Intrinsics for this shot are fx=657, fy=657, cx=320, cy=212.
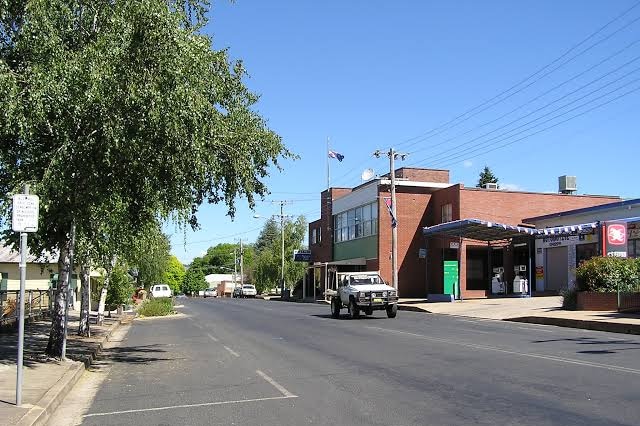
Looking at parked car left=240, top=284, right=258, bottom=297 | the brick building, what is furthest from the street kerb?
parked car left=240, top=284, right=258, bottom=297

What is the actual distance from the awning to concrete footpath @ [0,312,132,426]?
76.1 feet

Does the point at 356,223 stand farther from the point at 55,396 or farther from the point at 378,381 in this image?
the point at 55,396

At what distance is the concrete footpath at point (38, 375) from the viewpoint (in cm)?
834

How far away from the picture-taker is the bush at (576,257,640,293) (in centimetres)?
2627

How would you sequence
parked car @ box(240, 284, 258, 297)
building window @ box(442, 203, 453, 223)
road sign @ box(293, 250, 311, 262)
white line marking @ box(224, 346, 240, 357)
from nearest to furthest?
white line marking @ box(224, 346, 240, 357)
building window @ box(442, 203, 453, 223)
road sign @ box(293, 250, 311, 262)
parked car @ box(240, 284, 258, 297)

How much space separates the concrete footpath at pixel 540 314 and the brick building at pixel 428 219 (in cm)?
798

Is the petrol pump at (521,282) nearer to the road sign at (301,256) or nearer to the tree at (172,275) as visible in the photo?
the road sign at (301,256)

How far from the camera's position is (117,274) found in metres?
29.9

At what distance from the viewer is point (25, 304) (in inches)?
997

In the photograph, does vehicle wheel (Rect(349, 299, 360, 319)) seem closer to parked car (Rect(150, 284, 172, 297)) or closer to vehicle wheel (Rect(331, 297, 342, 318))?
vehicle wheel (Rect(331, 297, 342, 318))

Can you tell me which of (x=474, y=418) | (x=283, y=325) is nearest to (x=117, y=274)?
(x=283, y=325)

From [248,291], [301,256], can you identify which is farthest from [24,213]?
[248,291]

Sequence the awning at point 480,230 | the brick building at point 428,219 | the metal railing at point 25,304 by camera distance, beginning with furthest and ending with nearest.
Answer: the brick building at point 428,219 < the awning at point 480,230 < the metal railing at point 25,304

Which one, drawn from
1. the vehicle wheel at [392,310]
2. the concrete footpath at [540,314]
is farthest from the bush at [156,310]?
the vehicle wheel at [392,310]
